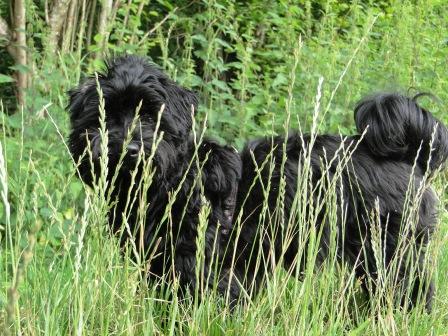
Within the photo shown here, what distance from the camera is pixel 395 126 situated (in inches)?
136

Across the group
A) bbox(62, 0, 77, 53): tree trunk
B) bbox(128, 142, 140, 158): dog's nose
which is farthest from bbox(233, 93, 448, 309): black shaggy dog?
bbox(62, 0, 77, 53): tree trunk

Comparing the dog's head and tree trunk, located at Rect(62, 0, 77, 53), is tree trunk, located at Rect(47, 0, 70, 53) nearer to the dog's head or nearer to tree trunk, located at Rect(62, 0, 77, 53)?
tree trunk, located at Rect(62, 0, 77, 53)

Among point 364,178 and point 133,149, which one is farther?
point 364,178

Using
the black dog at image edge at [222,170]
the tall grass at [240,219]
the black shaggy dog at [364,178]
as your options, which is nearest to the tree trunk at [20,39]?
the tall grass at [240,219]

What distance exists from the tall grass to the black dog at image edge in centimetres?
12

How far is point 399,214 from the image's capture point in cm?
348

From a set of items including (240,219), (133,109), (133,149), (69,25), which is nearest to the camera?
(240,219)

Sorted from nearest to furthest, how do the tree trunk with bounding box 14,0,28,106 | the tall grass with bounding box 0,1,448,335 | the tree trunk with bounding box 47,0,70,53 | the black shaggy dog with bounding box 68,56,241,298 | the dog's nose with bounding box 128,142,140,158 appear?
the tall grass with bounding box 0,1,448,335
the dog's nose with bounding box 128,142,140,158
the black shaggy dog with bounding box 68,56,241,298
the tree trunk with bounding box 14,0,28,106
the tree trunk with bounding box 47,0,70,53

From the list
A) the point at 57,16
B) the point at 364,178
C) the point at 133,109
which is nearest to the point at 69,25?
the point at 57,16

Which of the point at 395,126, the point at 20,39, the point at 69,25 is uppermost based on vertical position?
the point at 69,25

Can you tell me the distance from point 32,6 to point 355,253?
3.82 meters

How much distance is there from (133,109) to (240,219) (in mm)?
1234

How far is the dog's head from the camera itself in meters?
3.10

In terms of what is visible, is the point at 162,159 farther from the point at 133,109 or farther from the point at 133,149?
the point at 133,109
